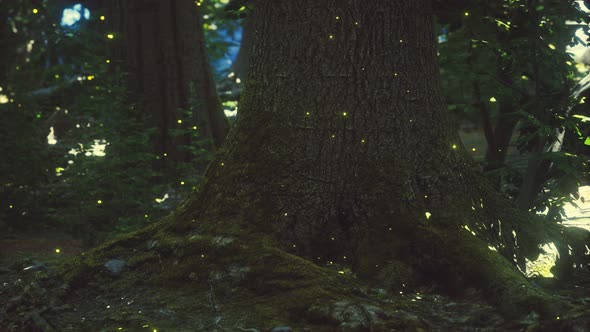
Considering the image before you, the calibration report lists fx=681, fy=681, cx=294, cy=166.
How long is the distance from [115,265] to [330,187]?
174 centimetres

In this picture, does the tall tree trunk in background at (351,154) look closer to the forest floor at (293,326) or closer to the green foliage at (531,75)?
the forest floor at (293,326)

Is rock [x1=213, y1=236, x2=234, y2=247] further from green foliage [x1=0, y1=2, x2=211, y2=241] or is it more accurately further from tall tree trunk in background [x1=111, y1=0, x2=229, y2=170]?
tall tree trunk in background [x1=111, y1=0, x2=229, y2=170]

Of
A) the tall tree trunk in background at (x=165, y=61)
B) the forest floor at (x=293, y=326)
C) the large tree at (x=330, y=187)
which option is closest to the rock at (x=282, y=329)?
the forest floor at (x=293, y=326)

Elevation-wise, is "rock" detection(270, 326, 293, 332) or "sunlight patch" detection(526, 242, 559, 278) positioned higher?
A: "rock" detection(270, 326, 293, 332)

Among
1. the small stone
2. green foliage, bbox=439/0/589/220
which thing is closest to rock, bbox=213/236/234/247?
the small stone

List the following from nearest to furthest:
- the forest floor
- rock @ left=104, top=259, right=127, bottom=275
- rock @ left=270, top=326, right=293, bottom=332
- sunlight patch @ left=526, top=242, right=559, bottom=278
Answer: rock @ left=270, top=326, right=293, bottom=332 → the forest floor → rock @ left=104, top=259, right=127, bottom=275 → sunlight patch @ left=526, top=242, right=559, bottom=278

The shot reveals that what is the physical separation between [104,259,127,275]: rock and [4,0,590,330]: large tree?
1 centimetres

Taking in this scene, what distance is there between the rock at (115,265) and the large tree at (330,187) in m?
0.01

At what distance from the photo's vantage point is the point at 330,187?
5000mm

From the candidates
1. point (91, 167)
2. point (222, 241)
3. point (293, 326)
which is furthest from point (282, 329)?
point (91, 167)

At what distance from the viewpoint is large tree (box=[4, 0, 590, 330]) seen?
4773mm

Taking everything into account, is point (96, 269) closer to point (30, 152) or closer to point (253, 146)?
point (253, 146)

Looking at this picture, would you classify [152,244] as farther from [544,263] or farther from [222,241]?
[544,263]

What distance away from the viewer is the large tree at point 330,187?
15.7 feet
